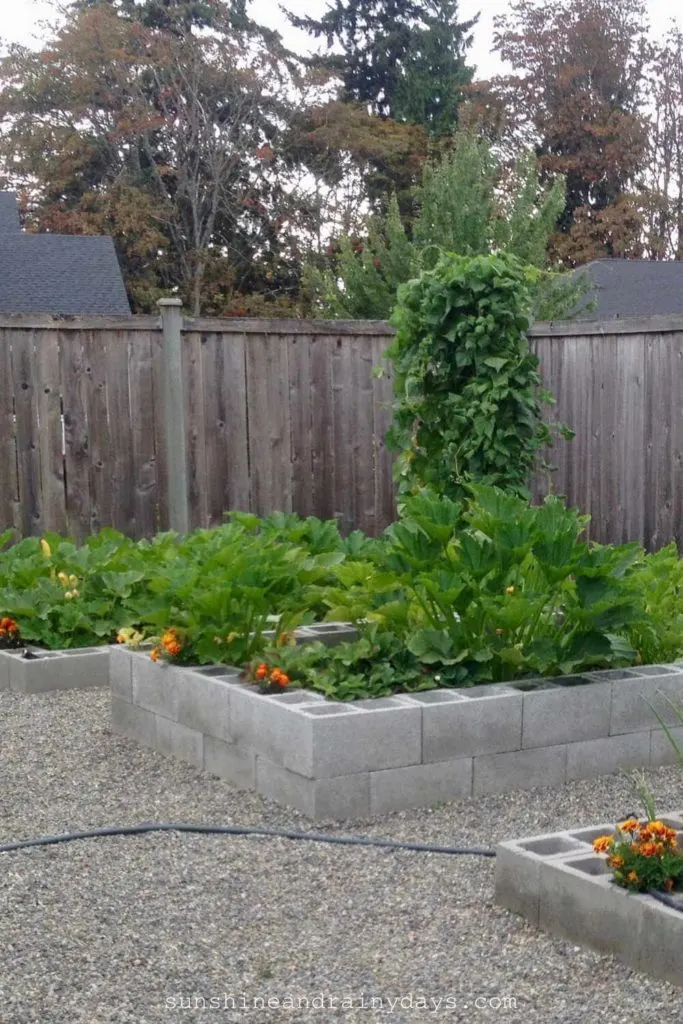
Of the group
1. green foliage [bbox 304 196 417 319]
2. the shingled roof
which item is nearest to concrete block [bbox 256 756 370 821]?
the shingled roof

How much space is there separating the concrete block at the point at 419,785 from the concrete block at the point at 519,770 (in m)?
0.05

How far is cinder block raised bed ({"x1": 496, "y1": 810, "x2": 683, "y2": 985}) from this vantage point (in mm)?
2338

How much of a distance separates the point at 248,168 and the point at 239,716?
2274 centimetres

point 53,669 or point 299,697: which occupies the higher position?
point 299,697

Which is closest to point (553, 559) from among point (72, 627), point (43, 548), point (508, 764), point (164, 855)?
point (508, 764)

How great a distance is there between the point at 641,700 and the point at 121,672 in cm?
179

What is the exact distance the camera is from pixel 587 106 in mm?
30031

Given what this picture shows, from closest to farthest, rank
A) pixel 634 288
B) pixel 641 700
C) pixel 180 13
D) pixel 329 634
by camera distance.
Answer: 1. pixel 641 700
2. pixel 329 634
3. pixel 634 288
4. pixel 180 13

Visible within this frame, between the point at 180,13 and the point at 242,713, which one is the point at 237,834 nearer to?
the point at 242,713

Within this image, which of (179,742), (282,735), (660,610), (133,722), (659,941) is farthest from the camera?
(660,610)

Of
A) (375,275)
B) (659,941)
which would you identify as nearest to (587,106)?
(375,275)

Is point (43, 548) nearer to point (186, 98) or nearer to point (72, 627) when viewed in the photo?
point (72, 627)

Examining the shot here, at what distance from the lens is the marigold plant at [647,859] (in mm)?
2412

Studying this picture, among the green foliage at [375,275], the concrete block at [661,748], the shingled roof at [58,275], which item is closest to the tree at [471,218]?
the green foliage at [375,275]
